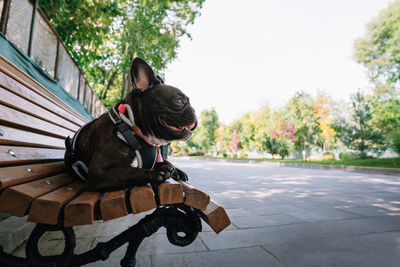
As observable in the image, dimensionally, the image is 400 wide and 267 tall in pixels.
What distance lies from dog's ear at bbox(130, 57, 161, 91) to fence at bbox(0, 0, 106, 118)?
→ 2.75 m

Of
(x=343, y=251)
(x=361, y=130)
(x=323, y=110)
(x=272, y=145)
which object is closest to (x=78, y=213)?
(x=343, y=251)

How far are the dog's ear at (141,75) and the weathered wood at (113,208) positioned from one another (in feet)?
3.55

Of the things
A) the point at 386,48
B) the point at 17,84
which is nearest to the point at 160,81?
the point at 17,84

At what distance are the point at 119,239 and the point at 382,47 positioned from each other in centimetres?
3373

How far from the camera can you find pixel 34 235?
1337 mm

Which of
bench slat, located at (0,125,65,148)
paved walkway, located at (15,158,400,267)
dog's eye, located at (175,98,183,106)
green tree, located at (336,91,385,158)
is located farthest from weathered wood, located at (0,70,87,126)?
green tree, located at (336,91,385,158)

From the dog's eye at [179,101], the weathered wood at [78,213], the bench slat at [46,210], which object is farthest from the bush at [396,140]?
the bench slat at [46,210]

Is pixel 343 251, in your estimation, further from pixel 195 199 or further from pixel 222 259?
pixel 195 199

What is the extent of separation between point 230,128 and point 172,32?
4691cm

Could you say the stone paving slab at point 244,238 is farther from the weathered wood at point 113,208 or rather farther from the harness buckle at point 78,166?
the weathered wood at point 113,208

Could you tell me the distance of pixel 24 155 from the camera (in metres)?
1.59

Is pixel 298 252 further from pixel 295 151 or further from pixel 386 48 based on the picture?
pixel 295 151

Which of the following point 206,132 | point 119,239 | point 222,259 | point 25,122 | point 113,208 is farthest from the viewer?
point 206,132

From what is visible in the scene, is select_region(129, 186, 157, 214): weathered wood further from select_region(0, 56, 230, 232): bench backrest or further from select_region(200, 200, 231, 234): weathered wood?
select_region(200, 200, 231, 234): weathered wood
